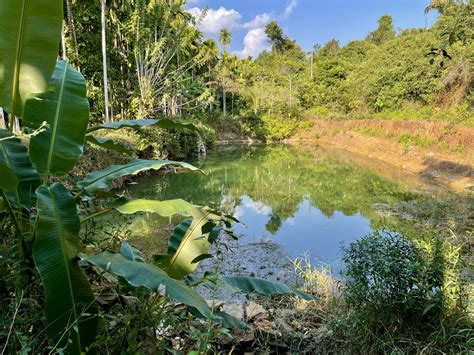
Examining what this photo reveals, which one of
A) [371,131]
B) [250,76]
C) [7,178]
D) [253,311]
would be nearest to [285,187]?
[253,311]

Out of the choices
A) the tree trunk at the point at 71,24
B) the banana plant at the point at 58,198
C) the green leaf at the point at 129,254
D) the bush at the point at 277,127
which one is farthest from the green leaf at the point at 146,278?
the bush at the point at 277,127

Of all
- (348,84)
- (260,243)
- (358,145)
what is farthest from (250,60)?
(260,243)

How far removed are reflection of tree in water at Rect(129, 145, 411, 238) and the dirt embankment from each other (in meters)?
1.86

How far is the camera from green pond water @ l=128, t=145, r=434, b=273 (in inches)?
266

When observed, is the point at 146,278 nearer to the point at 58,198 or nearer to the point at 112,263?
the point at 112,263

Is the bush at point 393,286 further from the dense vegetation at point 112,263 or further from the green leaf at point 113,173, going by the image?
the green leaf at point 113,173

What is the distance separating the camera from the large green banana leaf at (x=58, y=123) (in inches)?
67.2

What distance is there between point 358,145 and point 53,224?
20567 mm

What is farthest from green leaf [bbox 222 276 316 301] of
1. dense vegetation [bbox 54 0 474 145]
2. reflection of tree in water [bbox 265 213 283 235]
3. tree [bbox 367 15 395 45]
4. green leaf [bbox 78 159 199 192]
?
tree [bbox 367 15 395 45]

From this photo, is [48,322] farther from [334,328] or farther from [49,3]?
[334,328]

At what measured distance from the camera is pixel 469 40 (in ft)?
53.0

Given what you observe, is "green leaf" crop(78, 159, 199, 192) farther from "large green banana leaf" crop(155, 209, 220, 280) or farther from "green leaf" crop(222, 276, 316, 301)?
"green leaf" crop(222, 276, 316, 301)

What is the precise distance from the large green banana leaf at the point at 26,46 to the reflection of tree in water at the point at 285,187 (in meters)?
6.05

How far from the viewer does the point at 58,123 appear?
70.8 inches
